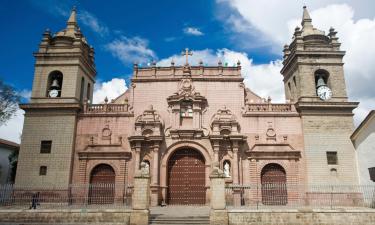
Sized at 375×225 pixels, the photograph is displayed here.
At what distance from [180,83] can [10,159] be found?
702 inches

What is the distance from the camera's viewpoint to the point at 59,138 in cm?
2119

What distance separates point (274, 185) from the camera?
20.2 m

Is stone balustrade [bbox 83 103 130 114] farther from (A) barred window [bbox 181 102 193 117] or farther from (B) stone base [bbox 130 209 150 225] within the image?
(B) stone base [bbox 130 209 150 225]

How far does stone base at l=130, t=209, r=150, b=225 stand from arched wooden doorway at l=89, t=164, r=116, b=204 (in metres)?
6.56

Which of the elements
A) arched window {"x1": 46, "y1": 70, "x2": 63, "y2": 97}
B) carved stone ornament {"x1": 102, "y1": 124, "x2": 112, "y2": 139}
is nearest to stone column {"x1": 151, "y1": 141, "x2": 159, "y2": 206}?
carved stone ornament {"x1": 102, "y1": 124, "x2": 112, "y2": 139}

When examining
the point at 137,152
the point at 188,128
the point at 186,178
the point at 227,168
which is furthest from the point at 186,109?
the point at 227,168

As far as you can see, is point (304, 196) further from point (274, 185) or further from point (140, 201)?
point (140, 201)

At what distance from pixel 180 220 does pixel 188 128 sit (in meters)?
7.84

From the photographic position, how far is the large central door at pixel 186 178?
20.7 metres

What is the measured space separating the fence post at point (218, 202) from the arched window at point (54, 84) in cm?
1327

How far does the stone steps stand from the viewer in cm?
1439

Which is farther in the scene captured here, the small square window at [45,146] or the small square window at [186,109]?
the small square window at [186,109]

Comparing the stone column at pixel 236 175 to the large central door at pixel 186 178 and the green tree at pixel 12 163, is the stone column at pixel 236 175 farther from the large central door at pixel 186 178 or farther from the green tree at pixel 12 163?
the green tree at pixel 12 163


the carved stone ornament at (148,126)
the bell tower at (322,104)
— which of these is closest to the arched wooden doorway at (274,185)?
the bell tower at (322,104)
